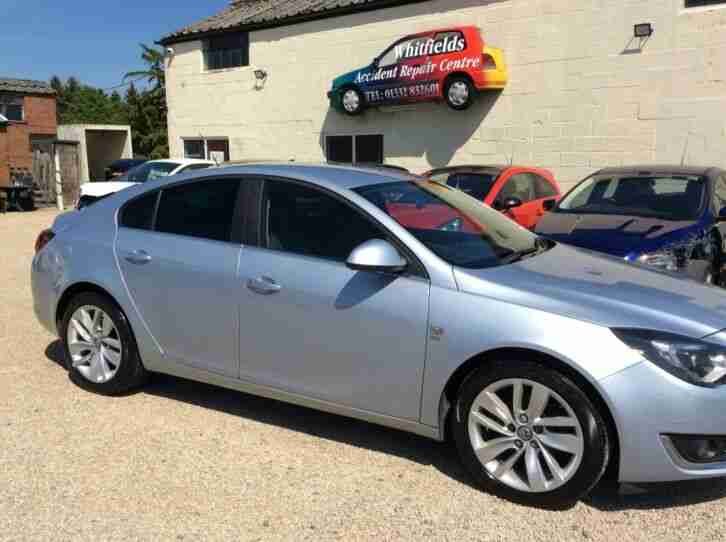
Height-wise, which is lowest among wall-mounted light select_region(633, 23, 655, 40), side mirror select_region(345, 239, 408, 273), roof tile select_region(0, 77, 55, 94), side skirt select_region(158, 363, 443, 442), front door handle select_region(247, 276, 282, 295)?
side skirt select_region(158, 363, 443, 442)

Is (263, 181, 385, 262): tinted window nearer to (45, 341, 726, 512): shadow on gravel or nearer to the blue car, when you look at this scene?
(45, 341, 726, 512): shadow on gravel

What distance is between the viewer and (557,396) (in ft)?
9.56

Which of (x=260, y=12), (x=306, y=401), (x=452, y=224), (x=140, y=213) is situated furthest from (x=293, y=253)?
(x=260, y=12)

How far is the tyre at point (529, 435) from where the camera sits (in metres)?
2.88

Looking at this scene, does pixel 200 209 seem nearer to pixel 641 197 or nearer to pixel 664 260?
pixel 664 260

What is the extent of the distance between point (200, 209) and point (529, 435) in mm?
2292

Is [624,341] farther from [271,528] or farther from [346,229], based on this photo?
[271,528]

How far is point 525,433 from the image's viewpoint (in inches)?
Answer: 120

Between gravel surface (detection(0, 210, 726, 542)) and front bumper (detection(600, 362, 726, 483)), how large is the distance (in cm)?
24

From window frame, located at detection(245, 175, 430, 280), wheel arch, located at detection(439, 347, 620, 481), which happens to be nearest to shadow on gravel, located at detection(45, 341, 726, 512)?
wheel arch, located at detection(439, 347, 620, 481)

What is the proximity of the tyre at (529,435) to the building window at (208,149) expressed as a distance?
47.5 feet

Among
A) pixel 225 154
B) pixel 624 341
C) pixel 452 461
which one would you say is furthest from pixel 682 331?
pixel 225 154

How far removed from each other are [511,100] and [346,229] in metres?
9.67

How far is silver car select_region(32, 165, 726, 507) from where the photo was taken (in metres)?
2.83
